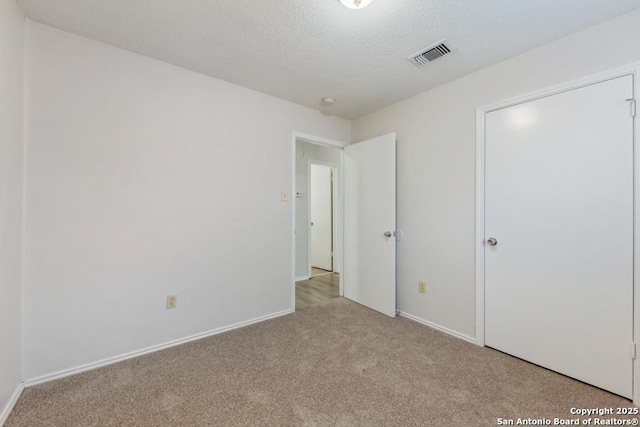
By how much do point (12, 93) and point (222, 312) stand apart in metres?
2.06

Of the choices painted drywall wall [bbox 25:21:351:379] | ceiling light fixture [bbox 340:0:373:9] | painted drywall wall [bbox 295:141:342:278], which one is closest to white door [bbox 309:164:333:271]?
painted drywall wall [bbox 295:141:342:278]

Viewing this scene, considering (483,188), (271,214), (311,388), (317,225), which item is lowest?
(311,388)

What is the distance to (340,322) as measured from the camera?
2.76m

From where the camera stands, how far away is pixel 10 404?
1530 mm

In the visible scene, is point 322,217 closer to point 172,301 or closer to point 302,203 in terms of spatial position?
point 302,203

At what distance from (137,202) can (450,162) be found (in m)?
2.66

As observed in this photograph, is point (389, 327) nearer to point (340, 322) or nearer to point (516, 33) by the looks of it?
point (340, 322)

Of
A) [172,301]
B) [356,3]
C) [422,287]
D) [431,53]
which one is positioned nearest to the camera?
[356,3]

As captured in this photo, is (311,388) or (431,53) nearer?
(311,388)

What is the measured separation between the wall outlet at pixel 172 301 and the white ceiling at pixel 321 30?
1929 mm

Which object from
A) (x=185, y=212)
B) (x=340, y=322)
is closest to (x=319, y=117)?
(x=185, y=212)

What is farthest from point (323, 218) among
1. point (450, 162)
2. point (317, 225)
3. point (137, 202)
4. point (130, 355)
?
point (130, 355)

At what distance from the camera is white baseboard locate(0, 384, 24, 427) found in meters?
1.44

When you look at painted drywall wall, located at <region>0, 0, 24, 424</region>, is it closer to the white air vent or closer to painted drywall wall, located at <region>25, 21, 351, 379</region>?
painted drywall wall, located at <region>25, 21, 351, 379</region>
